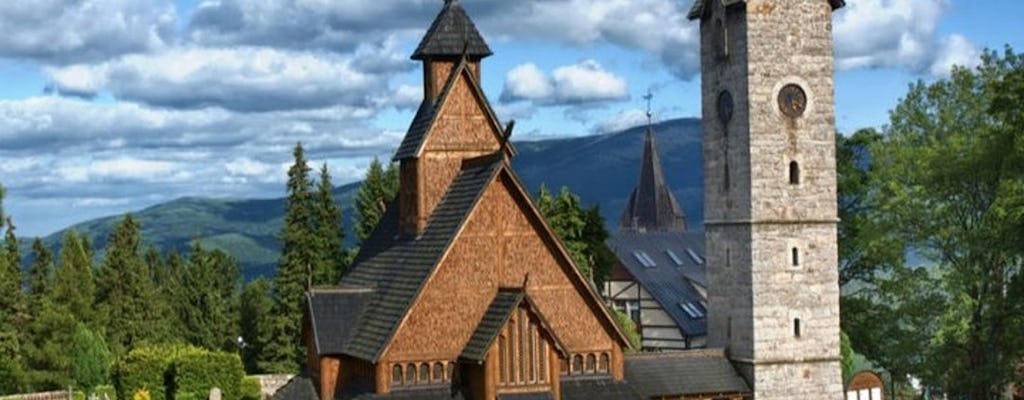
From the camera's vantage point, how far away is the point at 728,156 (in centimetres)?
3803

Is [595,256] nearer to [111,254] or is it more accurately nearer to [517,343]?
[111,254]

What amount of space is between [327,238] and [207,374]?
9989mm

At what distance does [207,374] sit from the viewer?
157 feet

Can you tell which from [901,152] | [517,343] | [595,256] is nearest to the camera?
[517,343]

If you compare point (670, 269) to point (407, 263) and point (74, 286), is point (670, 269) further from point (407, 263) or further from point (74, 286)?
point (407, 263)

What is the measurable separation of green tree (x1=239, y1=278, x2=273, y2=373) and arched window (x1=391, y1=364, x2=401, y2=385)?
27100 mm

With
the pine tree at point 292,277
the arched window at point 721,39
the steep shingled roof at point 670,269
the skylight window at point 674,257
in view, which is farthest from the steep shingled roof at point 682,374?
the skylight window at point 674,257

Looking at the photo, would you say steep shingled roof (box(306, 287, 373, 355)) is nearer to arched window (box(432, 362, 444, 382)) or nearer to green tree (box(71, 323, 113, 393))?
arched window (box(432, 362, 444, 382))

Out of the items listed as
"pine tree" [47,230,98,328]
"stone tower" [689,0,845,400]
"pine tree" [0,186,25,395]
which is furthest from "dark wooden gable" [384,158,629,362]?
"pine tree" [47,230,98,328]

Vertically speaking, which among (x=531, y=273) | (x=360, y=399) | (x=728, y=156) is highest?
(x=728, y=156)

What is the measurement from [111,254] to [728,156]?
31472 millimetres

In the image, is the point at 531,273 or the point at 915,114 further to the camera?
the point at 915,114

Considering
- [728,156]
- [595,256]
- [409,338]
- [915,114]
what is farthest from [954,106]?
[409,338]

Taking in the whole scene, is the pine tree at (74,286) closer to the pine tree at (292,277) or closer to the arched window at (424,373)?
the pine tree at (292,277)
